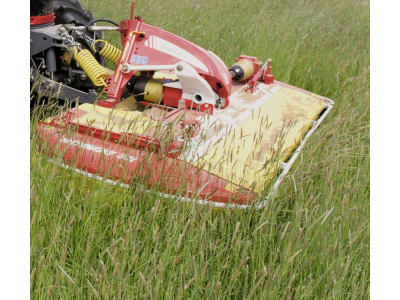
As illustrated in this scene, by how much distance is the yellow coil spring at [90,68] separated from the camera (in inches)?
124

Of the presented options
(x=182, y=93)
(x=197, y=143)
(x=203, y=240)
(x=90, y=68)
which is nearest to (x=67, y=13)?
(x=90, y=68)

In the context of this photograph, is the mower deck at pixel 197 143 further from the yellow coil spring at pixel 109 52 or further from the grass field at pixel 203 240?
the yellow coil spring at pixel 109 52

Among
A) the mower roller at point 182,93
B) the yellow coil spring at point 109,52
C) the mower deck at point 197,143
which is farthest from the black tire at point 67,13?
the mower deck at point 197,143

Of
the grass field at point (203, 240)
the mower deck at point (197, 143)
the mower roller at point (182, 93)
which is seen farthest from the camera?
the mower roller at point (182, 93)

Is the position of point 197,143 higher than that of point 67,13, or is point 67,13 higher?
point 67,13

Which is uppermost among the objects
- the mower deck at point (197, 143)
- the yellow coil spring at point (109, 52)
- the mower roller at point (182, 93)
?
Answer: the yellow coil spring at point (109, 52)

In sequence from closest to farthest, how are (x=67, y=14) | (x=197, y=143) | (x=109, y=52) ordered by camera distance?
(x=197, y=143)
(x=109, y=52)
(x=67, y=14)

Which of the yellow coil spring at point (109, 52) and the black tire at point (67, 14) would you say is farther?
the black tire at point (67, 14)

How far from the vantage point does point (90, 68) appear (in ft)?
10.3

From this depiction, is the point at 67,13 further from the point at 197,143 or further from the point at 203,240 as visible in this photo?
the point at 203,240

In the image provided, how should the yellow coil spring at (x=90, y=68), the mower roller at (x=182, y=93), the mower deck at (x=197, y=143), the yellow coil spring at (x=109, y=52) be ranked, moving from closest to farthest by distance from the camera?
the mower deck at (x=197, y=143), the mower roller at (x=182, y=93), the yellow coil spring at (x=90, y=68), the yellow coil spring at (x=109, y=52)

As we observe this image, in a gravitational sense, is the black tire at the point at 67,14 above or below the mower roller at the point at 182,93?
above

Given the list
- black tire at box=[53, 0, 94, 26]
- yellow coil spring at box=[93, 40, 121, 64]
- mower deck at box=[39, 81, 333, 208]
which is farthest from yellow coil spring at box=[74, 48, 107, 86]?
black tire at box=[53, 0, 94, 26]

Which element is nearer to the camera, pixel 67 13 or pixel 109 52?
pixel 109 52
